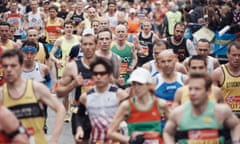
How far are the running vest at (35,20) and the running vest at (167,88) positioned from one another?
1034cm

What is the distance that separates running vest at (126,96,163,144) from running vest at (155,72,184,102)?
4.44ft

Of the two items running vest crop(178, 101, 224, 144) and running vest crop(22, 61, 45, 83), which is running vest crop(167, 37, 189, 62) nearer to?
running vest crop(22, 61, 45, 83)

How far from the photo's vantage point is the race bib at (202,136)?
26.0ft

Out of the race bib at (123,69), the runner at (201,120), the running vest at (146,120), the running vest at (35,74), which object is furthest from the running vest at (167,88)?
the race bib at (123,69)

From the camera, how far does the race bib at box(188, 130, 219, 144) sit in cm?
793

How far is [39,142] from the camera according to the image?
8898 millimetres

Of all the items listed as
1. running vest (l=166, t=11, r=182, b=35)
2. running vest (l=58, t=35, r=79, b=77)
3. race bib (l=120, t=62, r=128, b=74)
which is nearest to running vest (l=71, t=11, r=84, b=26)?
running vest (l=166, t=11, r=182, b=35)

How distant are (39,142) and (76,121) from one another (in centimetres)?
104

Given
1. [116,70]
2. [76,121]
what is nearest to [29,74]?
[116,70]

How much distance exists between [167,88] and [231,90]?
1222 millimetres

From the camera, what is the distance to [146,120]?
29.0 ft

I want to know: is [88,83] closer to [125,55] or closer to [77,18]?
[125,55]

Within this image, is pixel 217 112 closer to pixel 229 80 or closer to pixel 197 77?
pixel 197 77

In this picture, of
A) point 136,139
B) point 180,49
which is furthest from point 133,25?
point 136,139
